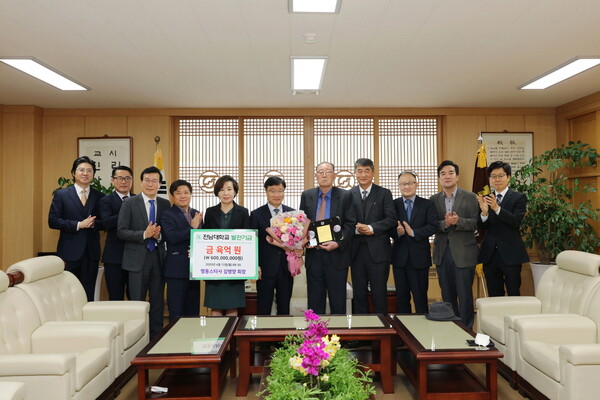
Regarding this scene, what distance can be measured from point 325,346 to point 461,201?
2.84 meters

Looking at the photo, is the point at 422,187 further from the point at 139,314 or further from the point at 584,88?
the point at 139,314

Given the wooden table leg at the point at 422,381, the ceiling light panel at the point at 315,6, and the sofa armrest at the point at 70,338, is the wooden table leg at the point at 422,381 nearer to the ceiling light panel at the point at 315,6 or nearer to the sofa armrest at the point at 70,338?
the sofa armrest at the point at 70,338

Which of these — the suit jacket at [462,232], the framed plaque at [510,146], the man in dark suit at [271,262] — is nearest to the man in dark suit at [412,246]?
the suit jacket at [462,232]

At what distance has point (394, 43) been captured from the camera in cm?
383

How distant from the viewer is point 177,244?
4.05 m

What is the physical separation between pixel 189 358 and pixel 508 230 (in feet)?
10.6

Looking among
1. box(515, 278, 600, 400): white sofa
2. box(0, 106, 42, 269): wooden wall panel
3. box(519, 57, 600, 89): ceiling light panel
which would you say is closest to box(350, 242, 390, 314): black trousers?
box(515, 278, 600, 400): white sofa

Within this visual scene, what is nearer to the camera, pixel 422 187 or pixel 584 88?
pixel 584 88

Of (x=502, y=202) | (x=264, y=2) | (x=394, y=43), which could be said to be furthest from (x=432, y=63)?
(x=264, y=2)

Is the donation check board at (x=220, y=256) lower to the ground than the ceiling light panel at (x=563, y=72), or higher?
lower

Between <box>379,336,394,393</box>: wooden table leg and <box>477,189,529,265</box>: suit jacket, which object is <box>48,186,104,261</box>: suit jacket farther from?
<box>477,189,529,265</box>: suit jacket

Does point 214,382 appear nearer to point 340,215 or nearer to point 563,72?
point 340,215

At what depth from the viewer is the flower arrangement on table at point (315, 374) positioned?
2010mm

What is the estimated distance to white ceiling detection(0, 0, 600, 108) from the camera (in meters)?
3.17
